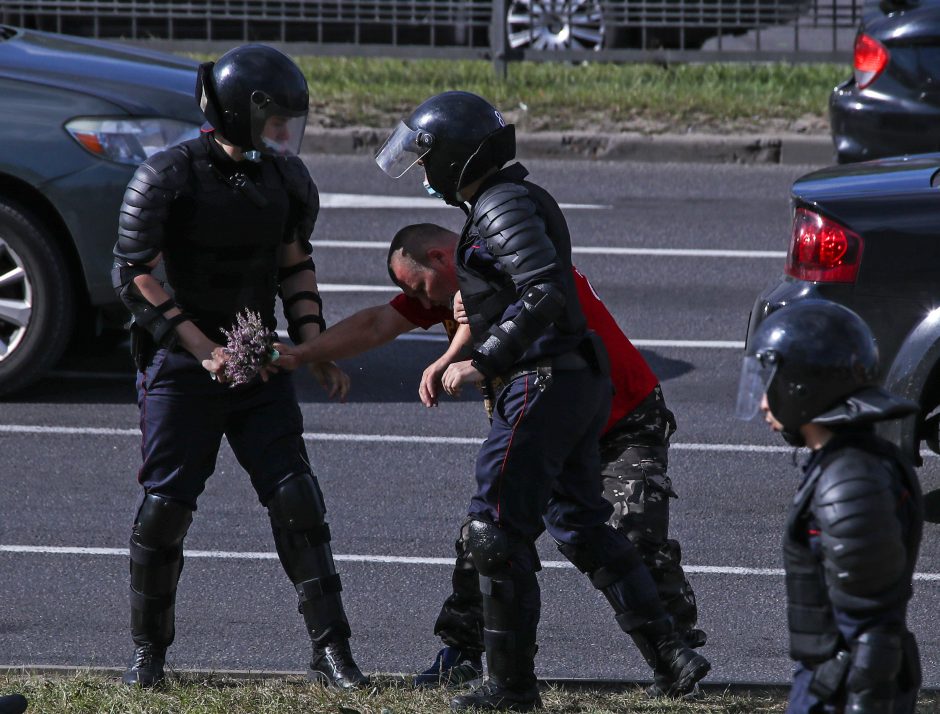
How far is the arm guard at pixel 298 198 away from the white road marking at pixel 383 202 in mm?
6943

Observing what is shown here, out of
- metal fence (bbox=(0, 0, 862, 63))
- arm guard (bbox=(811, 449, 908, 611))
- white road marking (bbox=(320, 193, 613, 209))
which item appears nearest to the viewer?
arm guard (bbox=(811, 449, 908, 611))

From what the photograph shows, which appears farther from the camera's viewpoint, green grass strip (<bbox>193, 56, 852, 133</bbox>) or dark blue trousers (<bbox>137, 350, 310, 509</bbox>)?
green grass strip (<bbox>193, 56, 852, 133</bbox>)

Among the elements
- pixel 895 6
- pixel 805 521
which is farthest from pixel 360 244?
pixel 805 521

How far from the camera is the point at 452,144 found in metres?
4.32

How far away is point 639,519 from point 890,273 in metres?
1.83

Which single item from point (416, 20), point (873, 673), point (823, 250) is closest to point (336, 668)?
point (873, 673)

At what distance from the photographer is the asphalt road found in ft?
17.2

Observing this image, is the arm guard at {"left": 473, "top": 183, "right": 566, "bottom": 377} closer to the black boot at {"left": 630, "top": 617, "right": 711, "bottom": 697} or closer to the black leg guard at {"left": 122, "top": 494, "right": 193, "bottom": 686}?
the black boot at {"left": 630, "top": 617, "right": 711, "bottom": 697}

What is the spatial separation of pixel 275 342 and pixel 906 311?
100 inches

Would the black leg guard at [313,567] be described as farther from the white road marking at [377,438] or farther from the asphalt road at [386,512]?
the white road marking at [377,438]

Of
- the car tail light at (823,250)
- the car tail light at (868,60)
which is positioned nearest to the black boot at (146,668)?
the car tail light at (823,250)

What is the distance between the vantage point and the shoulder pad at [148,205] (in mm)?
4539

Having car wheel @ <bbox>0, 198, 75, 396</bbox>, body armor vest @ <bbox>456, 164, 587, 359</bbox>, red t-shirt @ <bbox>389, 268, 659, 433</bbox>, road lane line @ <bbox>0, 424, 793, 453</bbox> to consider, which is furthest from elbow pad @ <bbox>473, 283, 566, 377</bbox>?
car wheel @ <bbox>0, 198, 75, 396</bbox>

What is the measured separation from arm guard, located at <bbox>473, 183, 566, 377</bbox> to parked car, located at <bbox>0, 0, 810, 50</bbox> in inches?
456
